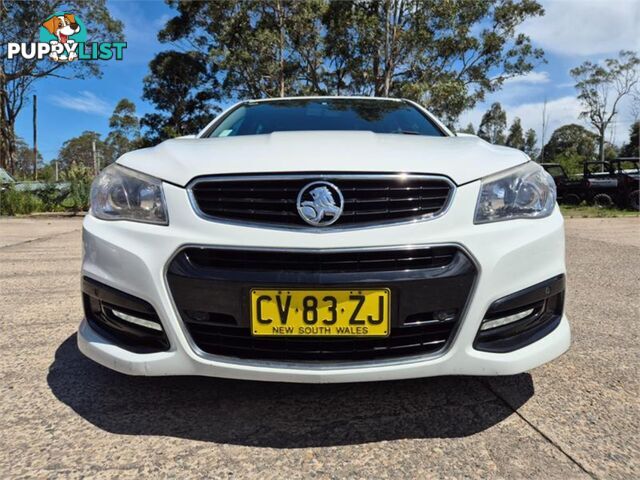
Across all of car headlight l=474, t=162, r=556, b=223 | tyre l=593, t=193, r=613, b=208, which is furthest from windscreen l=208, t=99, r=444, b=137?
tyre l=593, t=193, r=613, b=208

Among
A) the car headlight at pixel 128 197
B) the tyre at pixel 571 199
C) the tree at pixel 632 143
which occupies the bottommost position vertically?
the tyre at pixel 571 199

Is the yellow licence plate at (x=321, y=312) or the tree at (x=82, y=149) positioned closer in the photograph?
the yellow licence plate at (x=321, y=312)

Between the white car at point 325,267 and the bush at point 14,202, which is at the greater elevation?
the white car at point 325,267

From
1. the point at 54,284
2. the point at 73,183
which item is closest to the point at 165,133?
the point at 73,183

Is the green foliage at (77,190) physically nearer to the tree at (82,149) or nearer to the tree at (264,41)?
the tree at (264,41)

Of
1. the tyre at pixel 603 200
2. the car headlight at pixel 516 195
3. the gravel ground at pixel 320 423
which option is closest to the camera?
the gravel ground at pixel 320 423

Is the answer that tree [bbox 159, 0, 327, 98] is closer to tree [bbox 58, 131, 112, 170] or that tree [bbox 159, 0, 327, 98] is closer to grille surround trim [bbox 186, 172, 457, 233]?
grille surround trim [bbox 186, 172, 457, 233]

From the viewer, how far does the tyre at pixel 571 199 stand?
48.8 ft

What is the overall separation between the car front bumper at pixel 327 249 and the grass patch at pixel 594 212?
38.5 ft

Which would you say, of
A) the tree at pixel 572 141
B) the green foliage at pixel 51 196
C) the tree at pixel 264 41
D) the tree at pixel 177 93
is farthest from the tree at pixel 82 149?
the tree at pixel 572 141

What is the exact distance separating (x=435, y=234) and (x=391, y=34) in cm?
1598

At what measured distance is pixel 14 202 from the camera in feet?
40.9

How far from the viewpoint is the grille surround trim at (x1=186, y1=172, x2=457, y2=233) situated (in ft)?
5.00

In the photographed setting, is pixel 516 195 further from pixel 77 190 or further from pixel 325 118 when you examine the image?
pixel 77 190
